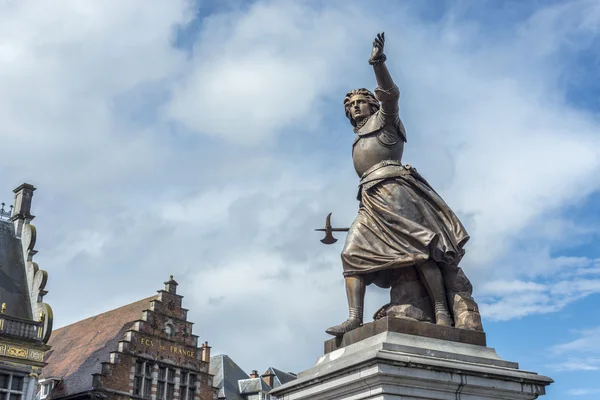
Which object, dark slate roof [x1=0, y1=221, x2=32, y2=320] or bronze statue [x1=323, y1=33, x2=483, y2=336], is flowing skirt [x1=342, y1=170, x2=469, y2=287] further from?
dark slate roof [x1=0, y1=221, x2=32, y2=320]

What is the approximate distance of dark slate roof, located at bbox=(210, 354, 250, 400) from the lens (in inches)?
1444

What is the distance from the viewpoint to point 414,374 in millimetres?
5859

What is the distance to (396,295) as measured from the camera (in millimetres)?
7000

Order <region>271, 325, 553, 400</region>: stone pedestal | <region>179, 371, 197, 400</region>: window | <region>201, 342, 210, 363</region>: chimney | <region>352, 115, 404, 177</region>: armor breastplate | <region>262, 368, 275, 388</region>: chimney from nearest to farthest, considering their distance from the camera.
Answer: <region>271, 325, 553, 400</region>: stone pedestal, <region>352, 115, 404, 177</region>: armor breastplate, <region>179, 371, 197, 400</region>: window, <region>201, 342, 210, 363</region>: chimney, <region>262, 368, 275, 388</region>: chimney

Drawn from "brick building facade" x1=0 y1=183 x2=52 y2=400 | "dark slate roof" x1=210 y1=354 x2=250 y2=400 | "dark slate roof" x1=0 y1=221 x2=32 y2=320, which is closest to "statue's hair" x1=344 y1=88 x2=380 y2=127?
"brick building facade" x1=0 y1=183 x2=52 y2=400

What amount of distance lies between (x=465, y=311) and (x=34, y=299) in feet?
76.7

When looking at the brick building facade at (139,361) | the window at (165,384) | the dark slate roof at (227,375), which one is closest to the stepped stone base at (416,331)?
the brick building facade at (139,361)

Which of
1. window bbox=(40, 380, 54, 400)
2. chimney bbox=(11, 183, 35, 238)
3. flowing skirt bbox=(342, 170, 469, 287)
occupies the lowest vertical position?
flowing skirt bbox=(342, 170, 469, 287)

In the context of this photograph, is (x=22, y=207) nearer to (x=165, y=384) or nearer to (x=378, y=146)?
(x=165, y=384)

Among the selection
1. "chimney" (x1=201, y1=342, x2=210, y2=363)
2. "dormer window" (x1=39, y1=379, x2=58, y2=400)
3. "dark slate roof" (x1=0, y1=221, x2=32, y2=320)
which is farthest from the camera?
"chimney" (x1=201, y1=342, x2=210, y2=363)

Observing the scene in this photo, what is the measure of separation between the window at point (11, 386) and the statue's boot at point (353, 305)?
836 inches

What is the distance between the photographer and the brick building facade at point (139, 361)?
94.1ft

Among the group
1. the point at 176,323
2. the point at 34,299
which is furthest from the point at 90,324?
the point at 34,299

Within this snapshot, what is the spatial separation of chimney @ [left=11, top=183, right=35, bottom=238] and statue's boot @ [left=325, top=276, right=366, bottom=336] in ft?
82.4
